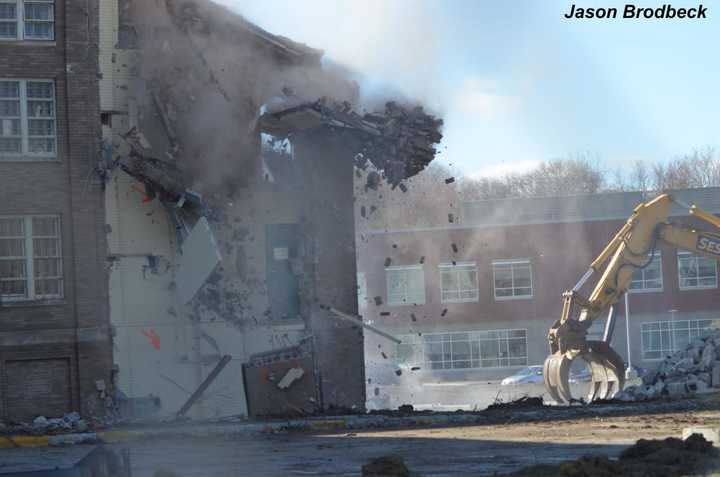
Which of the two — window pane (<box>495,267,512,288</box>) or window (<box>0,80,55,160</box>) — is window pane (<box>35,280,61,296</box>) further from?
window pane (<box>495,267,512,288</box>)

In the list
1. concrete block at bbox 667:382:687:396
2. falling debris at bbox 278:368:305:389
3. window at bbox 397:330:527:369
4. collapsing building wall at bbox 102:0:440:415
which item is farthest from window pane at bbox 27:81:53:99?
window at bbox 397:330:527:369

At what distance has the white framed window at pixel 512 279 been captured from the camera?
189 ft

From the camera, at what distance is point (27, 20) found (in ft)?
85.8

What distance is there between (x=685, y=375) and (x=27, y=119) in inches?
656

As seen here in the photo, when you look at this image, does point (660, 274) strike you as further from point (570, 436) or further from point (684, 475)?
point (684, 475)

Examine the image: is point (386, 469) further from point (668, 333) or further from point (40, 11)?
point (668, 333)

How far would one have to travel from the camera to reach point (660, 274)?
192ft

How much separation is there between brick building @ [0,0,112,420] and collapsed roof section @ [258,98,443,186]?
4100 millimetres

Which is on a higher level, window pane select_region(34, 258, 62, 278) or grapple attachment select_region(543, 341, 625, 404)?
window pane select_region(34, 258, 62, 278)

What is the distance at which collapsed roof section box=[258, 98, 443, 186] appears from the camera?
25969mm

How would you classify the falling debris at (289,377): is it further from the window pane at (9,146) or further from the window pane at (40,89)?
the window pane at (40,89)

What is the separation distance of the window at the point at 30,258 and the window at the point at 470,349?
104 feet

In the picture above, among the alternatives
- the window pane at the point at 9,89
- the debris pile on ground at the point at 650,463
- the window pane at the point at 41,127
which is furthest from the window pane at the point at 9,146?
the debris pile on ground at the point at 650,463

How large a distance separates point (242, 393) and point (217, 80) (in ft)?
22.6
